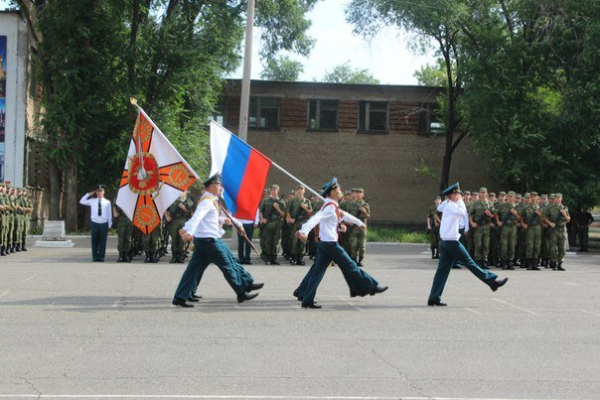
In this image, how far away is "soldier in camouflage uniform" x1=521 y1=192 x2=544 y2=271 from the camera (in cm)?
2242

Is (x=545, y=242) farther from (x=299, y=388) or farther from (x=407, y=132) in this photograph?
(x=407, y=132)

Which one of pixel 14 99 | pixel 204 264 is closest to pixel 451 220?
pixel 204 264

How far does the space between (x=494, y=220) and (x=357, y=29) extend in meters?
20.7

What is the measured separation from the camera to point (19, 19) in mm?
34812

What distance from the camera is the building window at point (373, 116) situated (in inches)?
1770

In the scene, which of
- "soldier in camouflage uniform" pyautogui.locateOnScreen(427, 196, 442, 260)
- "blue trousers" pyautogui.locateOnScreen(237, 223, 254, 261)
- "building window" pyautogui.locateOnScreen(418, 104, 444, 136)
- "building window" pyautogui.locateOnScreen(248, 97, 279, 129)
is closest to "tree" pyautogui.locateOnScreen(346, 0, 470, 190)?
"building window" pyautogui.locateOnScreen(418, 104, 444, 136)

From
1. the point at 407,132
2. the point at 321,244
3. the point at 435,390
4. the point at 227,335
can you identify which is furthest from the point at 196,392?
the point at 407,132

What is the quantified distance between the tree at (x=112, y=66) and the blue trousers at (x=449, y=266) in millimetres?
21829

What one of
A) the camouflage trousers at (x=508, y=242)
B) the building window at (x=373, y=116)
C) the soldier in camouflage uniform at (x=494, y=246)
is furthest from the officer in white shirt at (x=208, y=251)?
the building window at (x=373, y=116)

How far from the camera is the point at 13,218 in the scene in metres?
23.0

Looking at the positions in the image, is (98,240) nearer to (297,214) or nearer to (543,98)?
(297,214)

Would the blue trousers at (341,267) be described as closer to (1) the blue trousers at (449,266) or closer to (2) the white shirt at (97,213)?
(1) the blue trousers at (449,266)

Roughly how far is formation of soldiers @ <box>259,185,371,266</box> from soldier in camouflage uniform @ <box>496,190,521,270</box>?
3.48 meters

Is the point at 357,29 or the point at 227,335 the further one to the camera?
the point at 357,29
